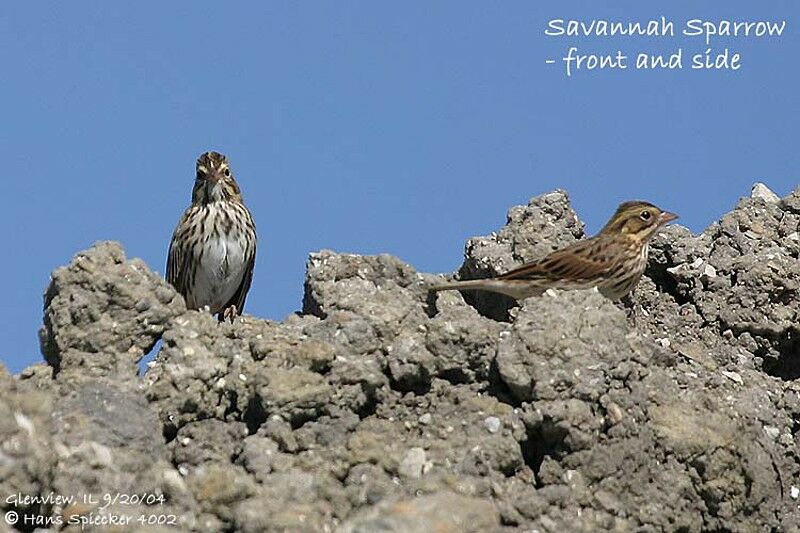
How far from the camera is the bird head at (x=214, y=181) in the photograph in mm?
13352

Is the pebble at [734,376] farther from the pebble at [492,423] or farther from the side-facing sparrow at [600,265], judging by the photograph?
the pebble at [492,423]

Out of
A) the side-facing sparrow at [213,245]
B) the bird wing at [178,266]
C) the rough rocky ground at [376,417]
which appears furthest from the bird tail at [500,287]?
the bird wing at [178,266]

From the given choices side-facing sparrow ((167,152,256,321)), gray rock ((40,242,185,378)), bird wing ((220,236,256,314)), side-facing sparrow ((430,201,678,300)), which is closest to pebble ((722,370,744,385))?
side-facing sparrow ((430,201,678,300))

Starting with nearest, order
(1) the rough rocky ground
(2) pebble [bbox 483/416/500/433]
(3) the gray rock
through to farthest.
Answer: (1) the rough rocky ground → (2) pebble [bbox 483/416/500/433] → (3) the gray rock

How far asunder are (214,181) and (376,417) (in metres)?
4.71

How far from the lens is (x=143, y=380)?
29.6 feet

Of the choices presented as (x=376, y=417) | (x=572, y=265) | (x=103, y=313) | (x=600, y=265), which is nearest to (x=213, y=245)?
(x=572, y=265)

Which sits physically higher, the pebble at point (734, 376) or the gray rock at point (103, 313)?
the gray rock at point (103, 313)

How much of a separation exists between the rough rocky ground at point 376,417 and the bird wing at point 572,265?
82 centimetres

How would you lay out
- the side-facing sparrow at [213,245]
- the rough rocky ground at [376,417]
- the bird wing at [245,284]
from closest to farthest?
the rough rocky ground at [376,417] → the side-facing sparrow at [213,245] → the bird wing at [245,284]

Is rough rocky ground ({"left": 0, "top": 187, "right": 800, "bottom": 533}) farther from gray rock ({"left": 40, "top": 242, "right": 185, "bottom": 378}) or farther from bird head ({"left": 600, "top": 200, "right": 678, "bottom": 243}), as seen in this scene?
bird head ({"left": 600, "top": 200, "right": 678, "bottom": 243})

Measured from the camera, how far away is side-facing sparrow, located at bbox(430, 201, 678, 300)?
10781mm

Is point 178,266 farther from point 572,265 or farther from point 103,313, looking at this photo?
point 103,313

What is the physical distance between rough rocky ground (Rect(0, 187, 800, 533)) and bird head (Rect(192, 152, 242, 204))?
3.35 metres
